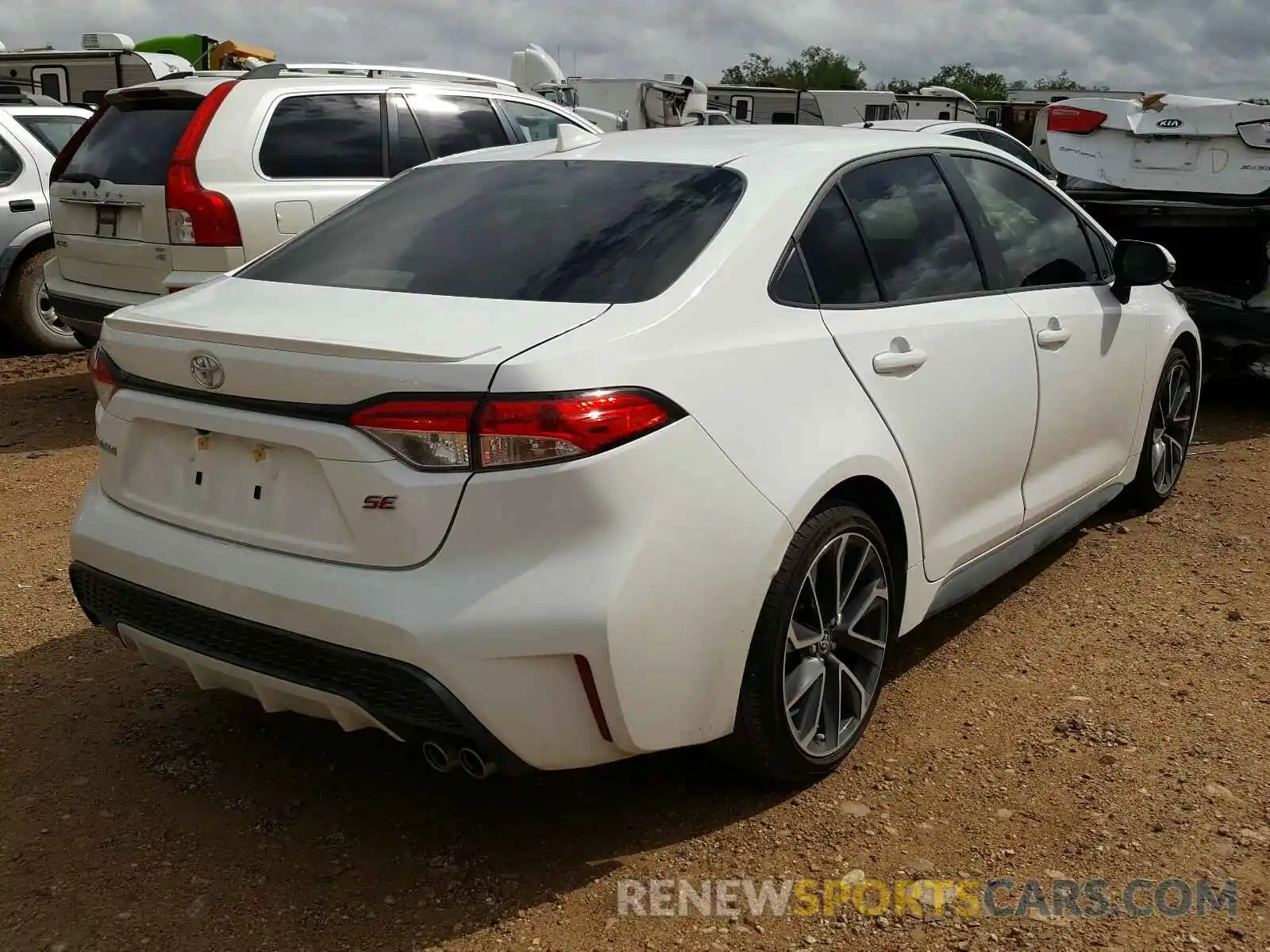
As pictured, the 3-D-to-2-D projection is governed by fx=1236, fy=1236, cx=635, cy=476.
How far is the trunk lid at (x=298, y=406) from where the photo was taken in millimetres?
2402

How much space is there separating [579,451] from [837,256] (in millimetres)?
1139

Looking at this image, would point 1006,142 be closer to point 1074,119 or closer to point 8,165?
point 1074,119

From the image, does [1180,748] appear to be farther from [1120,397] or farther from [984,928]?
[1120,397]

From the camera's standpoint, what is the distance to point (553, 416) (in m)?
2.35

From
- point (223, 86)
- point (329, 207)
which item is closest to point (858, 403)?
point (329, 207)

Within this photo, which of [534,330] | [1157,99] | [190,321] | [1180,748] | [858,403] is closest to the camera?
[534,330]

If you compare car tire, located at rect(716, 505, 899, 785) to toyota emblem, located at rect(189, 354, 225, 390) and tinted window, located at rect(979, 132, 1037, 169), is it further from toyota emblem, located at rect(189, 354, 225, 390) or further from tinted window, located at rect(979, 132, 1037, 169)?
tinted window, located at rect(979, 132, 1037, 169)

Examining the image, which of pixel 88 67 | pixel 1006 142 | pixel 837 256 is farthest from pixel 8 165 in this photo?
pixel 88 67

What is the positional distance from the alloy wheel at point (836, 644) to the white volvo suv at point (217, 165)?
359cm

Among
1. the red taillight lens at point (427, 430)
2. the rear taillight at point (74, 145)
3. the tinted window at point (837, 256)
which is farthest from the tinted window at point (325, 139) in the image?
the red taillight lens at point (427, 430)

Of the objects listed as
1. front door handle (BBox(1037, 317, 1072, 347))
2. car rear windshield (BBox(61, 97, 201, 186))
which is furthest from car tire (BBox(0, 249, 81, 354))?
front door handle (BBox(1037, 317, 1072, 347))

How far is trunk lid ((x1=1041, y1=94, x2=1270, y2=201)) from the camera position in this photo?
22.5 ft

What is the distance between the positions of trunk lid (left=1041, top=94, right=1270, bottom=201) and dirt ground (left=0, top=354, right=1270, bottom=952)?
3.78m

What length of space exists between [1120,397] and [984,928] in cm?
250
